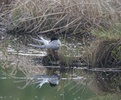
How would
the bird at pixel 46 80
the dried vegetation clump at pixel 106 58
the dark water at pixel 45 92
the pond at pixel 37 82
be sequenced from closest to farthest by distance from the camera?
the dark water at pixel 45 92 → the pond at pixel 37 82 → the bird at pixel 46 80 → the dried vegetation clump at pixel 106 58

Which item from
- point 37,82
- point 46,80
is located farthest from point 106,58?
point 37,82

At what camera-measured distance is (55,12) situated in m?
15.5

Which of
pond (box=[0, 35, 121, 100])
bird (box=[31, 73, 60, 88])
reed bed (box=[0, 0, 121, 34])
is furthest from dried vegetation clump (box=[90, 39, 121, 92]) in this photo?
reed bed (box=[0, 0, 121, 34])

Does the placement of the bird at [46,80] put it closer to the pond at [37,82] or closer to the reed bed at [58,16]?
the pond at [37,82]

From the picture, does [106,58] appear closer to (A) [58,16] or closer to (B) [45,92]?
(B) [45,92]

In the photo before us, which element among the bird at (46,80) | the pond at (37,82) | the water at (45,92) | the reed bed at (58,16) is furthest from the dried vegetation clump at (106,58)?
the reed bed at (58,16)

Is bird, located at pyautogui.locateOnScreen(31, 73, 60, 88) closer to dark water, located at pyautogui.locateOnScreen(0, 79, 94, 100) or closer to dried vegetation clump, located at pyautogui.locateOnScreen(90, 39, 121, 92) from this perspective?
dark water, located at pyautogui.locateOnScreen(0, 79, 94, 100)

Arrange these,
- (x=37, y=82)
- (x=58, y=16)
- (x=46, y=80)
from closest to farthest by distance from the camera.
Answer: (x=37, y=82) → (x=46, y=80) → (x=58, y=16)

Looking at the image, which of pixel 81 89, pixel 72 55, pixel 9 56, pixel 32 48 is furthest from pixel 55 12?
pixel 81 89

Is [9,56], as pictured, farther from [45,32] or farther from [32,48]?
[45,32]

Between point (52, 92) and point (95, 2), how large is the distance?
6.57 metres

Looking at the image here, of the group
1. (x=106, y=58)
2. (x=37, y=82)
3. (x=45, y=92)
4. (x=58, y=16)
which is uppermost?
(x=58, y=16)

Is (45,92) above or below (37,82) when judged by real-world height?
below

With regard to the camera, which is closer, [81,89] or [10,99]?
[10,99]
